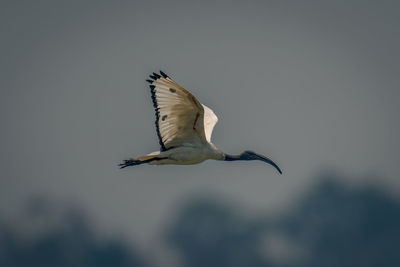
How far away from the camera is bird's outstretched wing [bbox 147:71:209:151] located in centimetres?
1302

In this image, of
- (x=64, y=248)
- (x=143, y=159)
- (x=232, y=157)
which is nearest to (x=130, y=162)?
(x=143, y=159)

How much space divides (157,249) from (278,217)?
12.9m

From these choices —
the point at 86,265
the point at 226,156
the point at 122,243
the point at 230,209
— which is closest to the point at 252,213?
the point at 230,209

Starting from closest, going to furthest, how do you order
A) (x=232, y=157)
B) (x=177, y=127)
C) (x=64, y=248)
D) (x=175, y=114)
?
1. (x=175, y=114)
2. (x=177, y=127)
3. (x=232, y=157)
4. (x=64, y=248)

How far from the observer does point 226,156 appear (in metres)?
14.8

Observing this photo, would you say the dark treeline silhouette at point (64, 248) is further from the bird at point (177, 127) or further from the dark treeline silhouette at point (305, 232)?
the bird at point (177, 127)

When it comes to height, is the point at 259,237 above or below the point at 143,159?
below

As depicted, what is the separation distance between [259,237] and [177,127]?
176 ft

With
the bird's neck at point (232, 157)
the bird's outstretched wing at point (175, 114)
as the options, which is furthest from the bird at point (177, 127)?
the bird's neck at point (232, 157)

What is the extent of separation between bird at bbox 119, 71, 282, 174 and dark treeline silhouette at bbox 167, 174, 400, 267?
41.5m

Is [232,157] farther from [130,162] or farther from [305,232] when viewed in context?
[305,232]

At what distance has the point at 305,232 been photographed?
2584 inches

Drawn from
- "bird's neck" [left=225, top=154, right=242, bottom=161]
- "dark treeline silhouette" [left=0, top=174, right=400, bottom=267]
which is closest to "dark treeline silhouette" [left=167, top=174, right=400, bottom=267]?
"dark treeline silhouette" [left=0, top=174, right=400, bottom=267]

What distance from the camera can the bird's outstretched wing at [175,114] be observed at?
A: 513 inches
